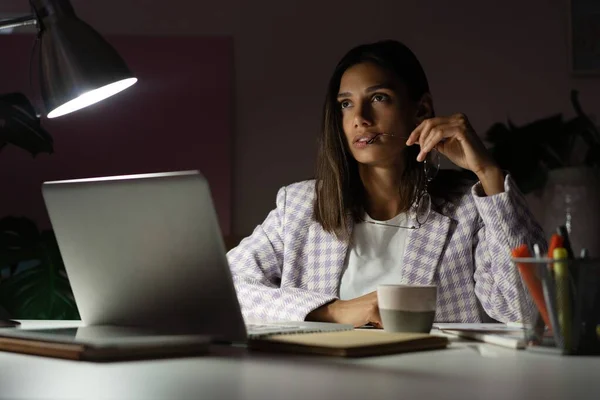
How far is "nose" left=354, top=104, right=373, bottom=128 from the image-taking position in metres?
2.05

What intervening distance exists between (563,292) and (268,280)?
112 cm

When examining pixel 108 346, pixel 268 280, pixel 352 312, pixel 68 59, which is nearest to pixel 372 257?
pixel 268 280

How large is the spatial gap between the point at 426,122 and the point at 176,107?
177cm

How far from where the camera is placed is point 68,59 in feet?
4.19

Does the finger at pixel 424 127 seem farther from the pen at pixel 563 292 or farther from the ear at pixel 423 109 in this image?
the pen at pixel 563 292

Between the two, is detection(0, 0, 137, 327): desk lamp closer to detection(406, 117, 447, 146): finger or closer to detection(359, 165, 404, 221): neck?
detection(406, 117, 447, 146): finger

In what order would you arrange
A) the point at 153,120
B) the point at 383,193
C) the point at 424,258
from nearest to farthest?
the point at 424,258 → the point at 383,193 → the point at 153,120

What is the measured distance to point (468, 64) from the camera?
3.46 metres

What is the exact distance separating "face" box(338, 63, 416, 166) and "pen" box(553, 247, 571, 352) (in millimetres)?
1096

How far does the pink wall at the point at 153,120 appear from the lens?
3.31 m

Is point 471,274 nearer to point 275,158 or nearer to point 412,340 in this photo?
point 412,340

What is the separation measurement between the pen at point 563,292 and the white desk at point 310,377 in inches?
1.6

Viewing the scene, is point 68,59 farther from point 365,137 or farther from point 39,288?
point 39,288

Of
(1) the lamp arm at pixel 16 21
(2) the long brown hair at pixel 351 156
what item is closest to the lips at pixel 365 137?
(2) the long brown hair at pixel 351 156
